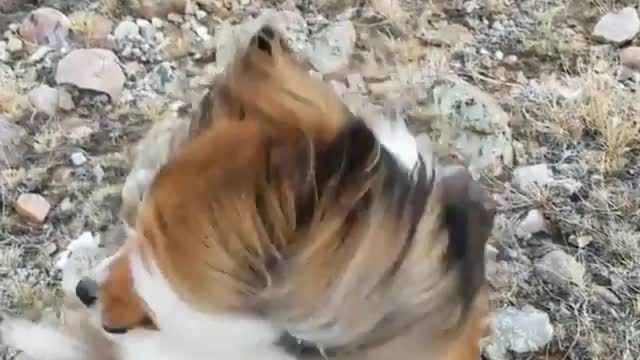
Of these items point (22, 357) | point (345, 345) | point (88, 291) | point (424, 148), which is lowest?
point (22, 357)

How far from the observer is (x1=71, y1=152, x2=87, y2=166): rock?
2.13 metres

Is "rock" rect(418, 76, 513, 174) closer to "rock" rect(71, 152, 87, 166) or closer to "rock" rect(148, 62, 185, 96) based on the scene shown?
"rock" rect(148, 62, 185, 96)

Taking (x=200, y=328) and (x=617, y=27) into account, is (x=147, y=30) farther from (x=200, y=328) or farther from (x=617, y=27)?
(x=200, y=328)

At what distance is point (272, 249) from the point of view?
3.81 feet

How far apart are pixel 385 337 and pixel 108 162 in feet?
3.06

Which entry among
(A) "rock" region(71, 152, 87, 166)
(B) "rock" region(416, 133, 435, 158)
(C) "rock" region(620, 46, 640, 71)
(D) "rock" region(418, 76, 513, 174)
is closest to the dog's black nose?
(B) "rock" region(416, 133, 435, 158)

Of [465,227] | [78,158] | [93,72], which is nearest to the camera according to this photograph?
[465,227]

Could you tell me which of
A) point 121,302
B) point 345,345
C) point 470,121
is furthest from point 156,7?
point 345,345

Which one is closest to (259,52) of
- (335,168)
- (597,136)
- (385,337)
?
(335,168)

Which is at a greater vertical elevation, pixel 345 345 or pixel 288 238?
pixel 288 238

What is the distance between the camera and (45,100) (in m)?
2.23

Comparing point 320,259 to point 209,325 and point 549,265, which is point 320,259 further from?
point 549,265

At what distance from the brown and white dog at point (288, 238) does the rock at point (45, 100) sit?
0.89 m

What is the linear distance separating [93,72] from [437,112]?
615mm
